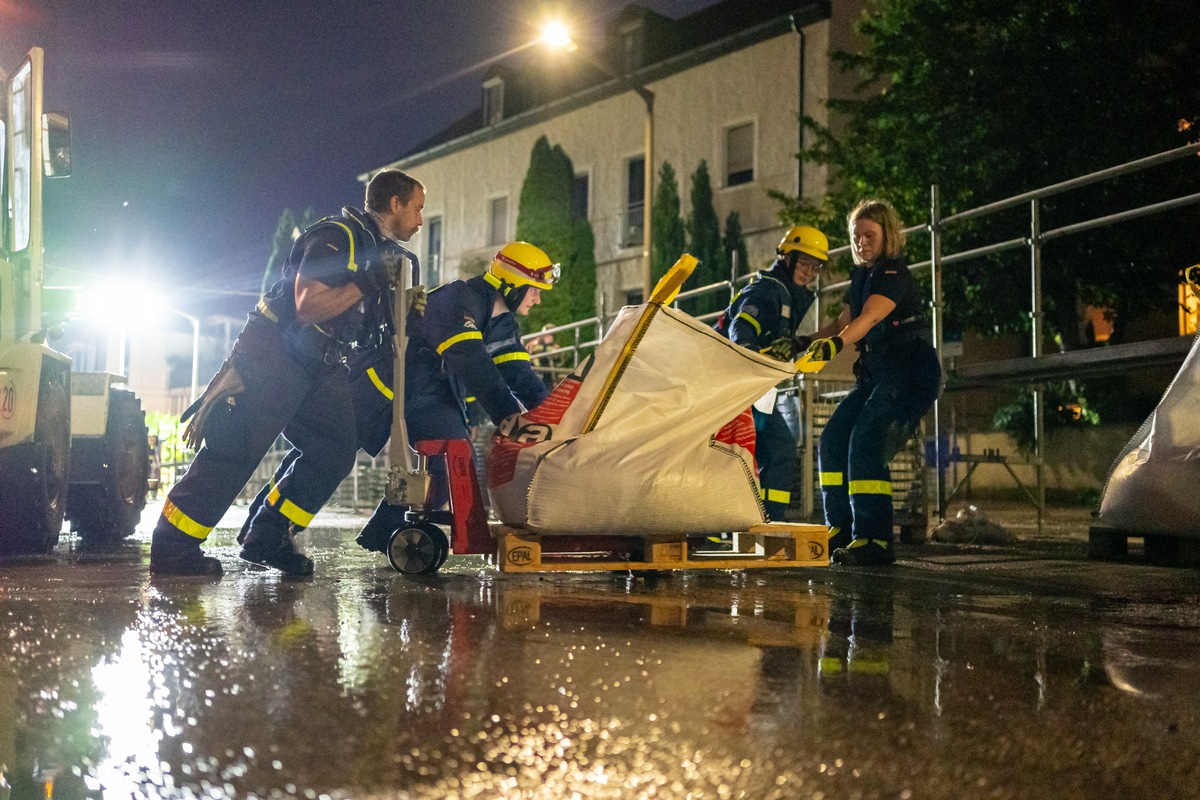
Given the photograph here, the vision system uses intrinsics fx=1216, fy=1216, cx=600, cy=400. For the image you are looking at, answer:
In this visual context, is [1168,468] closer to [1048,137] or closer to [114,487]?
[114,487]

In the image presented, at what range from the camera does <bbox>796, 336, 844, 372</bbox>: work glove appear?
5.90 meters

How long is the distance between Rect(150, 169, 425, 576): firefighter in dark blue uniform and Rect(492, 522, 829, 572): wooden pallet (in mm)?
900

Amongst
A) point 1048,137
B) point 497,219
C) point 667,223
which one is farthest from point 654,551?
point 497,219

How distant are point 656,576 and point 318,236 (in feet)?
6.93

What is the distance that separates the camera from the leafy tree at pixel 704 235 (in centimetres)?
2673

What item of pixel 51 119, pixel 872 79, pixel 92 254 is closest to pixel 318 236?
pixel 51 119

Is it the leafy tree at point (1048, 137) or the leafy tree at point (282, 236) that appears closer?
the leafy tree at point (1048, 137)

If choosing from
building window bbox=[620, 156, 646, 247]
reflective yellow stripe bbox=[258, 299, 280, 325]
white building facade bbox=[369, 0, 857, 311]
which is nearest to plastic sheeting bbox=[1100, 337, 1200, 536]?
reflective yellow stripe bbox=[258, 299, 280, 325]

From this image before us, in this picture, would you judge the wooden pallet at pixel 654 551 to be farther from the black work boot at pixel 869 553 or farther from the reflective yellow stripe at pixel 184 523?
the reflective yellow stripe at pixel 184 523

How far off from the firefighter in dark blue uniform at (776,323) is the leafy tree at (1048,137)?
1258 centimetres

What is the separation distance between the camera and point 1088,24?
18766mm

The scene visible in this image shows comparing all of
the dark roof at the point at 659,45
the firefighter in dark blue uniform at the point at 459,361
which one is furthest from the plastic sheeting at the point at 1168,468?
the dark roof at the point at 659,45

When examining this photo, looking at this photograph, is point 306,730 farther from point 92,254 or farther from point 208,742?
point 92,254

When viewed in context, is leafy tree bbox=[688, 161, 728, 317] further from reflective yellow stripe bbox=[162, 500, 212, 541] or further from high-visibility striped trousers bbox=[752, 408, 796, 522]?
reflective yellow stripe bbox=[162, 500, 212, 541]
